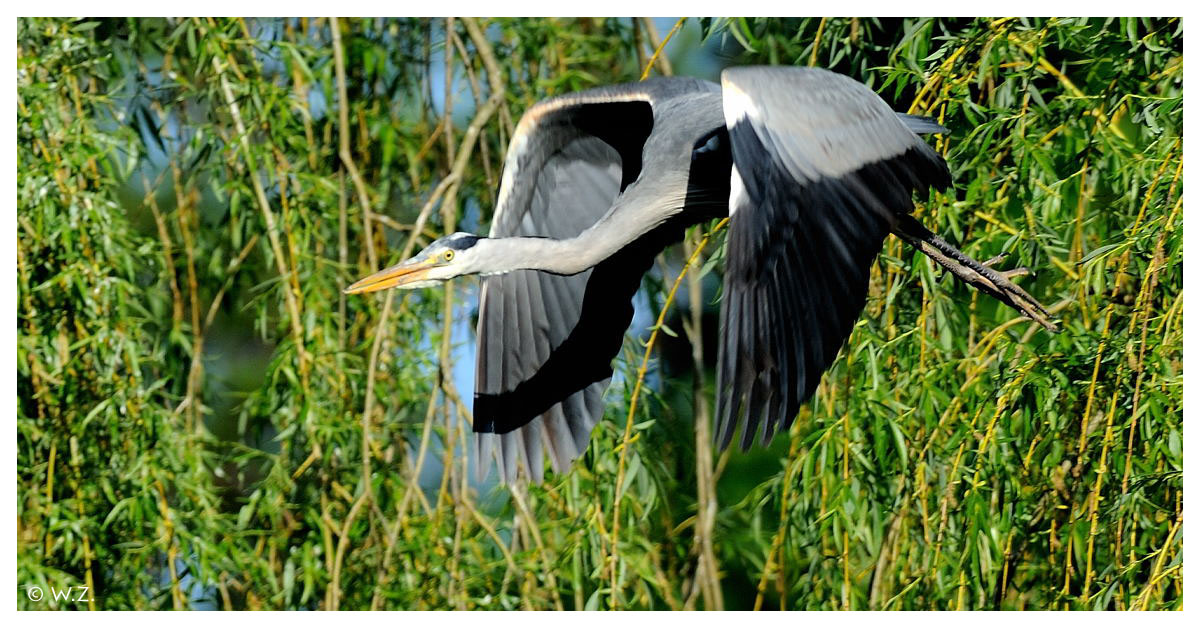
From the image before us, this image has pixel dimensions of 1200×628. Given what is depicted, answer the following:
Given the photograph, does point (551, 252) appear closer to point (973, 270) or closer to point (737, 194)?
point (737, 194)

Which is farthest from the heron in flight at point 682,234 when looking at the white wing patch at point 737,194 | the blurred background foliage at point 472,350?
the blurred background foliage at point 472,350

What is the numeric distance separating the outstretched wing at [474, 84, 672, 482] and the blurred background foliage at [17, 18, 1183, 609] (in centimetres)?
16

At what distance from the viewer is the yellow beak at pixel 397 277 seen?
8.95ft

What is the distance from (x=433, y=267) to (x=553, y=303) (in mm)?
469

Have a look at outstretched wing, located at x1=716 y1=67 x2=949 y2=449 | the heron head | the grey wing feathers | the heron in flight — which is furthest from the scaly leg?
the heron head

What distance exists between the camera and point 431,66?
12.0 ft

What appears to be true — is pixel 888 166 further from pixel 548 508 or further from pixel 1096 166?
pixel 548 508

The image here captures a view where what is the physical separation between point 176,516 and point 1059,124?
76.9 inches

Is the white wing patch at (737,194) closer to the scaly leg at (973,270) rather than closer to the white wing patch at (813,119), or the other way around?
the white wing patch at (813,119)

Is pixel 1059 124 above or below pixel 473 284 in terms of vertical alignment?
above

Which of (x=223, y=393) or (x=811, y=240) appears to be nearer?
(x=811, y=240)

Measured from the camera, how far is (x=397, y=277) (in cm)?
274

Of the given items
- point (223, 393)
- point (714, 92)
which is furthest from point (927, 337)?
point (223, 393)

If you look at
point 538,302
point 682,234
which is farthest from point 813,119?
point 538,302
